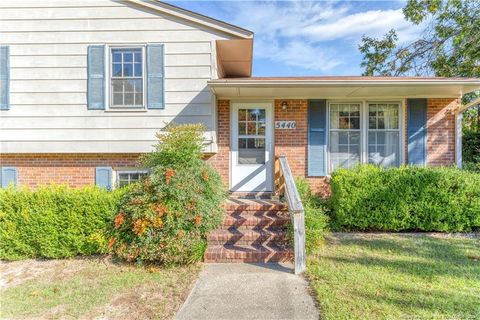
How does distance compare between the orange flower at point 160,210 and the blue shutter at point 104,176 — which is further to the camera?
the blue shutter at point 104,176

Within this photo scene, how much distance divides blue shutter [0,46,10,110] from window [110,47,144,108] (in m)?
2.26

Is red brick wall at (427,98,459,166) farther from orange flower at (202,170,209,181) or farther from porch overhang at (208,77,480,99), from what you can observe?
orange flower at (202,170,209,181)

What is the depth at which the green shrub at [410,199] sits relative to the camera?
17.7 feet

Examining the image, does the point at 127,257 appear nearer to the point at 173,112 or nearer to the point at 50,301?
the point at 50,301

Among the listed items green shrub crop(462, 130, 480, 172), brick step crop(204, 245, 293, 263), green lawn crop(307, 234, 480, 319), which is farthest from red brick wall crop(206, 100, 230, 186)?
green shrub crop(462, 130, 480, 172)

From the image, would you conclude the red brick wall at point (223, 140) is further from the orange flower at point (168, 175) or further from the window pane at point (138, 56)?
the orange flower at point (168, 175)

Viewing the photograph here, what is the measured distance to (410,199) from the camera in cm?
545

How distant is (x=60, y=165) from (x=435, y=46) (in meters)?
15.0

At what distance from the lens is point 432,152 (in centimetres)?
669

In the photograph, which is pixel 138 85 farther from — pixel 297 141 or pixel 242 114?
pixel 297 141

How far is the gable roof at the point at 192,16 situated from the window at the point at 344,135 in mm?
2995

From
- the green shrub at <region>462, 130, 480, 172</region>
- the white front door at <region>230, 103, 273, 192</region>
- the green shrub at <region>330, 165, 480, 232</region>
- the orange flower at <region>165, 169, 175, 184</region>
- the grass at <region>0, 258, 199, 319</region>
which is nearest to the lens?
the grass at <region>0, 258, 199, 319</region>

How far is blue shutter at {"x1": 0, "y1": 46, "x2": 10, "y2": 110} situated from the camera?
239 inches

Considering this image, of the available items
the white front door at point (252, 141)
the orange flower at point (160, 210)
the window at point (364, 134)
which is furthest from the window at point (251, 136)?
the orange flower at point (160, 210)
